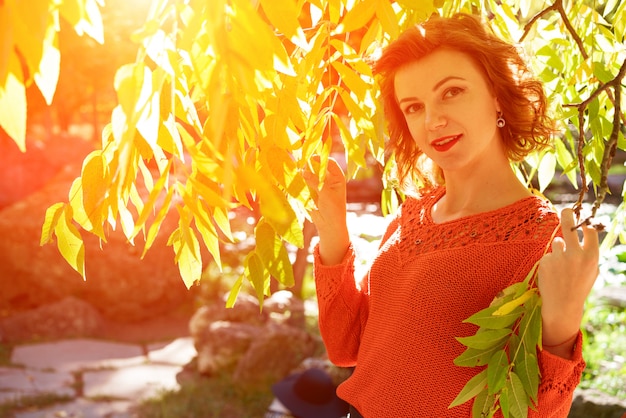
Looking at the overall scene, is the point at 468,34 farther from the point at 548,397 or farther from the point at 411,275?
the point at 548,397

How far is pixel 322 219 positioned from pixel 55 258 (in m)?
4.86

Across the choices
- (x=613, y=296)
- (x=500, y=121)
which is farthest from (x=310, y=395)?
(x=613, y=296)

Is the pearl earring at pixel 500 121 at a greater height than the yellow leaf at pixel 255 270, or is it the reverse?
the pearl earring at pixel 500 121

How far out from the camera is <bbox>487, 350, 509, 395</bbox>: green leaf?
1.33 meters

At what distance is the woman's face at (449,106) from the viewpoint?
1.59 meters

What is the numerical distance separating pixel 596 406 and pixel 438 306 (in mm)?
2130

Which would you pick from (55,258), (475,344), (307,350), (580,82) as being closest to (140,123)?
(475,344)

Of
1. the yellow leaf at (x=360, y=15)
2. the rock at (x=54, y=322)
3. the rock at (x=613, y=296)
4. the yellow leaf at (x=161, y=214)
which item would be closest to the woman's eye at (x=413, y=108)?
the yellow leaf at (x=360, y=15)

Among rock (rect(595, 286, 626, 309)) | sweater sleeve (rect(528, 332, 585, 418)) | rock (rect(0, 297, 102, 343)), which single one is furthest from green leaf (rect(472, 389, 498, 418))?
rock (rect(0, 297, 102, 343))

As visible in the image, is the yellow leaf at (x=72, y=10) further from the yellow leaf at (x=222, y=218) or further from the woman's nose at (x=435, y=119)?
the woman's nose at (x=435, y=119)

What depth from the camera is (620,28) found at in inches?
87.7

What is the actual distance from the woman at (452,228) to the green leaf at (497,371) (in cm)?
10

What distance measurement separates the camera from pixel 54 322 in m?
5.80

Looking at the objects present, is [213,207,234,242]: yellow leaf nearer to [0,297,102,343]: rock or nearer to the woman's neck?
the woman's neck
